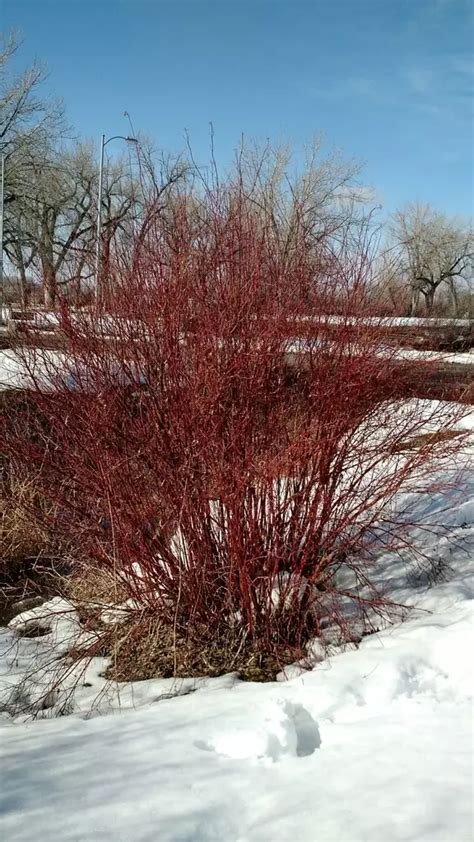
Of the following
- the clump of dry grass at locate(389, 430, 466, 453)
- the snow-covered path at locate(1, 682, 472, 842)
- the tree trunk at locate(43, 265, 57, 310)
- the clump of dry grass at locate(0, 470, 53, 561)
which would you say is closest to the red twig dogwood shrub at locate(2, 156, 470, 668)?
the clump of dry grass at locate(389, 430, 466, 453)

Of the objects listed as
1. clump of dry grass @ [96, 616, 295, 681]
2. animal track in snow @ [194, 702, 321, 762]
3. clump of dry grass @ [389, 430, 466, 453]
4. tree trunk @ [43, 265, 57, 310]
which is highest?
tree trunk @ [43, 265, 57, 310]

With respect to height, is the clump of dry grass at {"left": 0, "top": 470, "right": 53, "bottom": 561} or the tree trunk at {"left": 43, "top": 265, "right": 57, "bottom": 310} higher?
the tree trunk at {"left": 43, "top": 265, "right": 57, "bottom": 310}

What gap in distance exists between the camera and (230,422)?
3.67 metres

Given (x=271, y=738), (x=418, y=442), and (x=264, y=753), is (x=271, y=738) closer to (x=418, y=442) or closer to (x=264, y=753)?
(x=264, y=753)

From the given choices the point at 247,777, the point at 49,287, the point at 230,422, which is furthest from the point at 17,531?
the point at 247,777

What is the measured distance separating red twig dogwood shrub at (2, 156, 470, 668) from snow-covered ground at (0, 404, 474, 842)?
0.52 meters

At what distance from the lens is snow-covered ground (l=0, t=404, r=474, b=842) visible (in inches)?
94.1

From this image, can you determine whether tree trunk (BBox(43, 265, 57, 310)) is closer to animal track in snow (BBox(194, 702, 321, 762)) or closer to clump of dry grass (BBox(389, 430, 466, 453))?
clump of dry grass (BBox(389, 430, 466, 453))

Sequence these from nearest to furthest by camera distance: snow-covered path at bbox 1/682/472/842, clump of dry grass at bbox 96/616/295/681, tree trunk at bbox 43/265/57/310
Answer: snow-covered path at bbox 1/682/472/842 < clump of dry grass at bbox 96/616/295/681 < tree trunk at bbox 43/265/57/310

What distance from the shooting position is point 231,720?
10.2 feet

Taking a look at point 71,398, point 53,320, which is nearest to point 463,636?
point 71,398

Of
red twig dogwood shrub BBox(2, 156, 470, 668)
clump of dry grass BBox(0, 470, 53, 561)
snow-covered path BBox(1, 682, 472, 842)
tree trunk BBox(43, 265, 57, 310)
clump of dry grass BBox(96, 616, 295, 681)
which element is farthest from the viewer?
clump of dry grass BBox(0, 470, 53, 561)

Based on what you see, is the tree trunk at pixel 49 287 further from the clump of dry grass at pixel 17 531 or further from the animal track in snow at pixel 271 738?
the animal track in snow at pixel 271 738

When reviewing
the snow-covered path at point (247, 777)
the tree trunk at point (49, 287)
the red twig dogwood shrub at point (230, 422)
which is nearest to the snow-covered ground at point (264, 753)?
the snow-covered path at point (247, 777)
